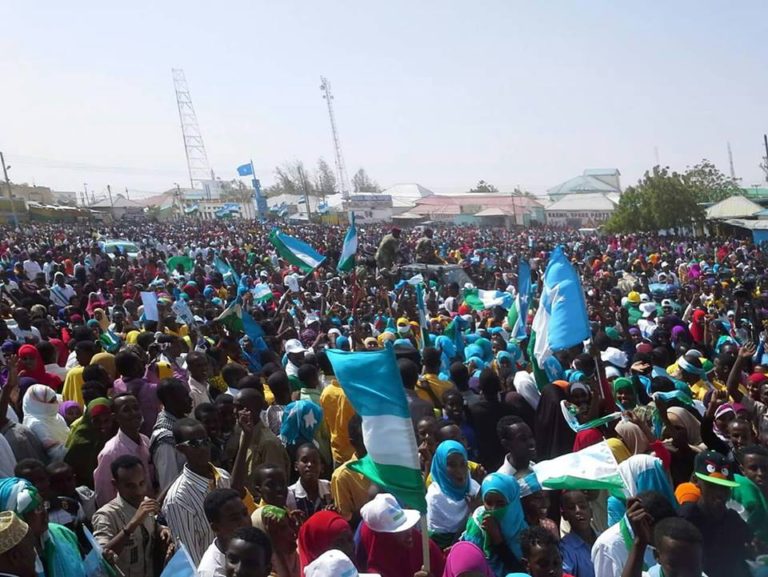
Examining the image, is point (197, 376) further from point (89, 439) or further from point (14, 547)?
point (14, 547)

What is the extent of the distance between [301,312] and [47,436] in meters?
8.33

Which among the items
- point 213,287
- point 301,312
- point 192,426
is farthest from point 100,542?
point 213,287

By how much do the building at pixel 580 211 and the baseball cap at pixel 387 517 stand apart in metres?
55.9

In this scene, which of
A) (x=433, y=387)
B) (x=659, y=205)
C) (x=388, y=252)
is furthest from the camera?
(x=659, y=205)

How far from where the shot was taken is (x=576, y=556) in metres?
3.67

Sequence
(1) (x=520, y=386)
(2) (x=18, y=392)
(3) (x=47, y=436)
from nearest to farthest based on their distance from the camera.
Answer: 1. (3) (x=47, y=436)
2. (2) (x=18, y=392)
3. (1) (x=520, y=386)

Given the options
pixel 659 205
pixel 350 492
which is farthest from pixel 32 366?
pixel 659 205

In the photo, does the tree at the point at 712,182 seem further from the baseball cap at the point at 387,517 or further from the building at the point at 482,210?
the baseball cap at the point at 387,517

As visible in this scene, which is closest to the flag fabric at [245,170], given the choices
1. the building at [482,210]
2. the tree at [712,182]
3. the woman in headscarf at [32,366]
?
the building at [482,210]

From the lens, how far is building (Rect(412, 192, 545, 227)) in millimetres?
59688

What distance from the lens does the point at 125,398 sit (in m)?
4.35

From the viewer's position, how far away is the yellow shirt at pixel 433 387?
20.1 ft

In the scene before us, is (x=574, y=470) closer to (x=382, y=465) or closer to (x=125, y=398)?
(x=382, y=465)

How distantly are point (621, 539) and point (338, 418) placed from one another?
255 cm
